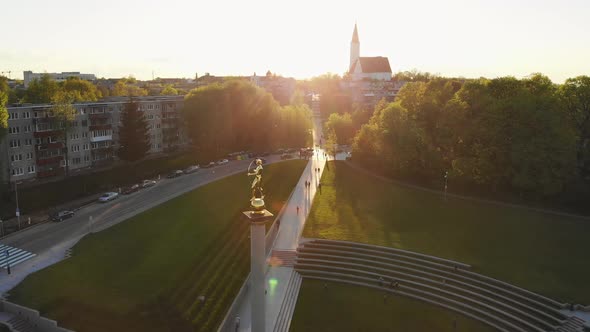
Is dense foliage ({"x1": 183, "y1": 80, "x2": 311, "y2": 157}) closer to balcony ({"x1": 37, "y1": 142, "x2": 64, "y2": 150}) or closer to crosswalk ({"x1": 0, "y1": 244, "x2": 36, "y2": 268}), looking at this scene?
balcony ({"x1": 37, "y1": 142, "x2": 64, "y2": 150})

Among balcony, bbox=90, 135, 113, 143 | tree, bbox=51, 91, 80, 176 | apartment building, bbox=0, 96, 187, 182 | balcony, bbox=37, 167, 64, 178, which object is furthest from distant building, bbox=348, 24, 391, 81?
balcony, bbox=37, 167, 64, 178

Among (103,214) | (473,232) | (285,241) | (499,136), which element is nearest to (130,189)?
(103,214)

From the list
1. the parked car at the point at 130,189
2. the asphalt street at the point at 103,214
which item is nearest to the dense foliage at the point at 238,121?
the asphalt street at the point at 103,214

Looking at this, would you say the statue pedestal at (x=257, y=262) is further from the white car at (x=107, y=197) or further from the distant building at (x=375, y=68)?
the distant building at (x=375, y=68)

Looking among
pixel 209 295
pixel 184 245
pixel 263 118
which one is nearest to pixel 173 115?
pixel 263 118

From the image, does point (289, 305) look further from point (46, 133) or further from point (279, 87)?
point (279, 87)

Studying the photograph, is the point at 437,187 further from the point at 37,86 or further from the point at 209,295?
the point at 37,86
